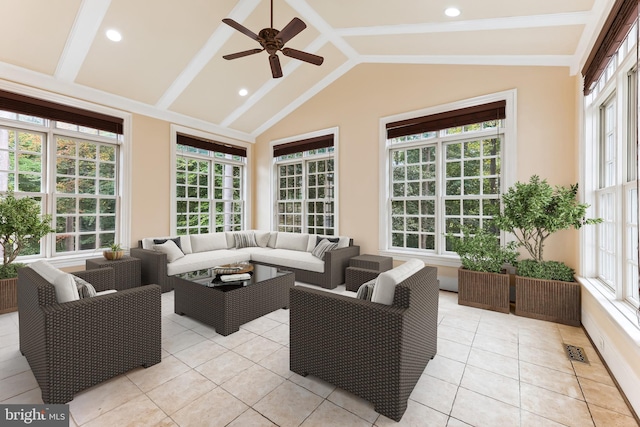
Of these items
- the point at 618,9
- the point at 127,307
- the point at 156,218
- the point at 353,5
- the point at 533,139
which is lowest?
the point at 127,307

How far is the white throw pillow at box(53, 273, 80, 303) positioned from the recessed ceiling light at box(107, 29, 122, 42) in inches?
126

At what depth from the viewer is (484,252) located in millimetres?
3766

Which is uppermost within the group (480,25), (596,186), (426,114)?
(480,25)

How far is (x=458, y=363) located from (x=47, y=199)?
5645 mm

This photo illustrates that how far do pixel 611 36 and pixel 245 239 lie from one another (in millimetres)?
5715

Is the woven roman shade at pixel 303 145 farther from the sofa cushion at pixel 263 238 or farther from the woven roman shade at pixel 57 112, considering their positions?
the woven roman shade at pixel 57 112

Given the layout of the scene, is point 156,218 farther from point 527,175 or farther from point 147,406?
point 527,175

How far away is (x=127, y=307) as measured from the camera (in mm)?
2156

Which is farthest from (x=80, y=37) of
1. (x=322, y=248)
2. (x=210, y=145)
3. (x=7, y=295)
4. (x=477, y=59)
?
(x=477, y=59)

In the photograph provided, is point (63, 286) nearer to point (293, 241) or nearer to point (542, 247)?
point (293, 241)

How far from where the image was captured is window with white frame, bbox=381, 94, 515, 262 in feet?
13.9

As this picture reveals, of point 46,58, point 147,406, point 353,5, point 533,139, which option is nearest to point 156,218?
point 46,58

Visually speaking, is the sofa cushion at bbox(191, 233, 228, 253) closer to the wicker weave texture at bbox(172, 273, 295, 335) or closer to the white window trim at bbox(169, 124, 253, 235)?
the white window trim at bbox(169, 124, 253, 235)
